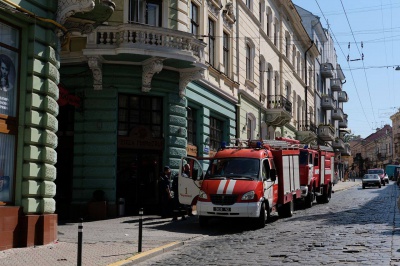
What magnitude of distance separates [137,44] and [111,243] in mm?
7803

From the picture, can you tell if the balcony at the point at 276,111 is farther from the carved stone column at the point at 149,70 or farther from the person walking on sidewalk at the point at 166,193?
the person walking on sidewalk at the point at 166,193

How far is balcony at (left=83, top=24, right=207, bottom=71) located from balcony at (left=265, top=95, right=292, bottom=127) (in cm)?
1603

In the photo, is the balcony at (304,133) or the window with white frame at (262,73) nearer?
the window with white frame at (262,73)

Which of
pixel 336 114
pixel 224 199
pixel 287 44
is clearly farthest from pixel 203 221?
pixel 336 114

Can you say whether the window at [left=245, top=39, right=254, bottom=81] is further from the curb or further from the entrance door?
the curb

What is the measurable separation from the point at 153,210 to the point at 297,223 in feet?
18.1

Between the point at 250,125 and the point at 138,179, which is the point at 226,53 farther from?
the point at 138,179

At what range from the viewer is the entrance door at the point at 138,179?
19359 mm

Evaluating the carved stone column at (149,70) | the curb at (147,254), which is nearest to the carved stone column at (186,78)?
the carved stone column at (149,70)

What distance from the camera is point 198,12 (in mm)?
22688

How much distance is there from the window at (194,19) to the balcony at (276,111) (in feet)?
42.0

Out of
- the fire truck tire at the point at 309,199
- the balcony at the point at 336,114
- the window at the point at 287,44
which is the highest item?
the window at the point at 287,44

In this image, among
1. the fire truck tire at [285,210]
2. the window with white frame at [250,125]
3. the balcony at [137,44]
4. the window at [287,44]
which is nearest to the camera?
the balcony at [137,44]

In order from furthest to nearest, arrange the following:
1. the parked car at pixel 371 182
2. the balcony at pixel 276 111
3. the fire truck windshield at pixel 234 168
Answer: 1. the parked car at pixel 371 182
2. the balcony at pixel 276 111
3. the fire truck windshield at pixel 234 168
